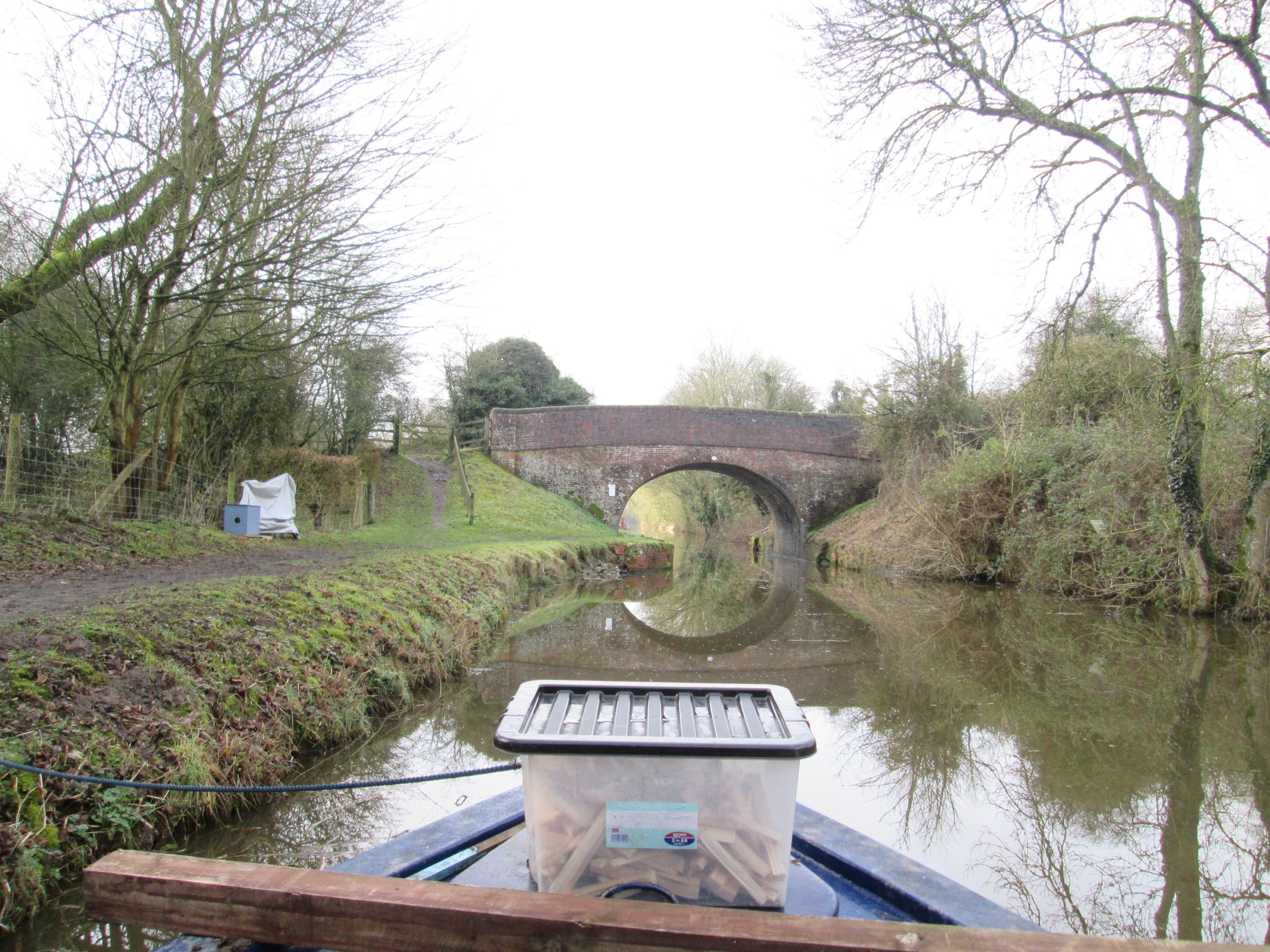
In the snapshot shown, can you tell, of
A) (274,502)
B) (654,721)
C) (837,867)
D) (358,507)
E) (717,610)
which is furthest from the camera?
(358,507)

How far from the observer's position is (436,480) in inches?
874

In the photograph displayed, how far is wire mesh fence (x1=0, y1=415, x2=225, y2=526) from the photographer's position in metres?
7.95

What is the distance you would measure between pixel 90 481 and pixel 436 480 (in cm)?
1319

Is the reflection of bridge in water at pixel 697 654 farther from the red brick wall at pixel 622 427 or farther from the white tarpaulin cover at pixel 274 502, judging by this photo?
the red brick wall at pixel 622 427

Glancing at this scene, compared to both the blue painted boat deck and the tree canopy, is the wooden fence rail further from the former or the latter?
the blue painted boat deck

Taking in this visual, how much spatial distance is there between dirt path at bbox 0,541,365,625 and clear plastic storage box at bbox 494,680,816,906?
11.4 ft

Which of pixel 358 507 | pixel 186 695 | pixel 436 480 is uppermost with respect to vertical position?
pixel 436 480

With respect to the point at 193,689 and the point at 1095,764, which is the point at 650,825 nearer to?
the point at 193,689

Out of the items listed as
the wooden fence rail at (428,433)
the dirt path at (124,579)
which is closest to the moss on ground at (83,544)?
the dirt path at (124,579)

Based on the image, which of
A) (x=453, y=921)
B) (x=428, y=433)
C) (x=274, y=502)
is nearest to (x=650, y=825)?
(x=453, y=921)

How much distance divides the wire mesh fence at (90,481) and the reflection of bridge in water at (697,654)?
4.91 meters

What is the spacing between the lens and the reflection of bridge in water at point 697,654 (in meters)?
6.06

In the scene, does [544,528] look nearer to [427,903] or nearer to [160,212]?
[160,212]

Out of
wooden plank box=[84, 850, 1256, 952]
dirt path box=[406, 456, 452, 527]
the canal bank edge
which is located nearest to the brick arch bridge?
dirt path box=[406, 456, 452, 527]
